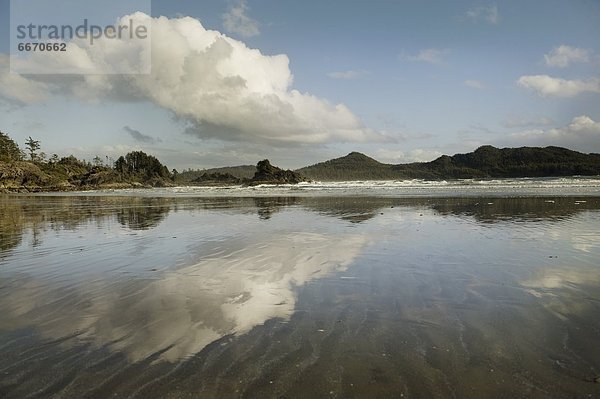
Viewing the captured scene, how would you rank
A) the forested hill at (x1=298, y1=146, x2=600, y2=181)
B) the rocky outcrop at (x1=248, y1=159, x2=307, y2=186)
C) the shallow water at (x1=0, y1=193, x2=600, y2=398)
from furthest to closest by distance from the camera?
the forested hill at (x1=298, y1=146, x2=600, y2=181), the rocky outcrop at (x1=248, y1=159, x2=307, y2=186), the shallow water at (x1=0, y1=193, x2=600, y2=398)

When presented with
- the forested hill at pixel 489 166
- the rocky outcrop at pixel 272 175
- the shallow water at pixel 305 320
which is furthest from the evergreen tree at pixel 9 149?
the shallow water at pixel 305 320

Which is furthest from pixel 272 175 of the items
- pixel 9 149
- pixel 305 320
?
pixel 305 320

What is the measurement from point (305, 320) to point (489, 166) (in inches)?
5672

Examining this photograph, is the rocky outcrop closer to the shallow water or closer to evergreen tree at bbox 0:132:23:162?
evergreen tree at bbox 0:132:23:162


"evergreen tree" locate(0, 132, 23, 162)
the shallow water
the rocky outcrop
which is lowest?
the shallow water

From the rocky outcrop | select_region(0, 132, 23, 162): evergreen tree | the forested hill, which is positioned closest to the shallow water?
the rocky outcrop

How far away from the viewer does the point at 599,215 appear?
1554 centimetres

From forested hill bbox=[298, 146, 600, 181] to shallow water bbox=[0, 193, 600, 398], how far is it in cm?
10865

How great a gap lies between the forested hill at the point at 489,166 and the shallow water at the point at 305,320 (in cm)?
10865

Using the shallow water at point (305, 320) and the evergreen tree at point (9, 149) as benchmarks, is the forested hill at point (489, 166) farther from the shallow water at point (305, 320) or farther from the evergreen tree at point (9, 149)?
the shallow water at point (305, 320)

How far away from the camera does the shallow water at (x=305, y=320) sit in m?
3.30

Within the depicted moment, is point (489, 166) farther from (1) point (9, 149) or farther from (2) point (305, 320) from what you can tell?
(1) point (9, 149)

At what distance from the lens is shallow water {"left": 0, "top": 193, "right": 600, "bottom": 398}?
10.8ft

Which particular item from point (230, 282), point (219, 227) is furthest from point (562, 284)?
point (219, 227)
